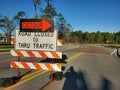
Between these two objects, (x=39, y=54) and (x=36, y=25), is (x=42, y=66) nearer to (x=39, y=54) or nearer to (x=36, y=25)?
(x=39, y=54)

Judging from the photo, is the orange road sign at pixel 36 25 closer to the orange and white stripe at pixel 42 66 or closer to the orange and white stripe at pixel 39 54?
the orange and white stripe at pixel 39 54

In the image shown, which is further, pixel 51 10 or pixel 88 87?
pixel 51 10

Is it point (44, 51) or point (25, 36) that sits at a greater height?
point (25, 36)

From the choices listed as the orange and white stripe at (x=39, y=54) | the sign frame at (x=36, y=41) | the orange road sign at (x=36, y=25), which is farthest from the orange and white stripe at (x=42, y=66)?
the orange road sign at (x=36, y=25)

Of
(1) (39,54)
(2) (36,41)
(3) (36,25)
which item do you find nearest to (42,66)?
(1) (39,54)

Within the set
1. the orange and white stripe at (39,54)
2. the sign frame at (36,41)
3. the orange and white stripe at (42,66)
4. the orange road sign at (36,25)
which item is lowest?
the orange and white stripe at (42,66)

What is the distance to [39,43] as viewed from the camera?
8359 millimetres

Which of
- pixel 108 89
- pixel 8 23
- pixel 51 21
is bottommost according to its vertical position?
pixel 108 89

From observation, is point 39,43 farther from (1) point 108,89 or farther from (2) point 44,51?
(1) point 108,89

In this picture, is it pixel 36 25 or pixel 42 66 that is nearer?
pixel 42 66

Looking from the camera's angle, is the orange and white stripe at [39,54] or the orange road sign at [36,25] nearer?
the orange and white stripe at [39,54]

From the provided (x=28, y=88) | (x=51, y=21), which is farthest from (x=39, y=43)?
(x=28, y=88)

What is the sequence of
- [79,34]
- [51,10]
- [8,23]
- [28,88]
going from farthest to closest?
[79,34]
[8,23]
[51,10]
[28,88]

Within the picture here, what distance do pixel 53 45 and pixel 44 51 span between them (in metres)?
0.41
